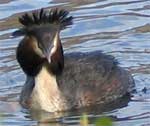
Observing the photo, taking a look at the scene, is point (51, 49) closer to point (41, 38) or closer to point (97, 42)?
point (41, 38)

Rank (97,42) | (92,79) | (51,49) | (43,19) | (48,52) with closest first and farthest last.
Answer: (48,52) < (51,49) < (43,19) < (92,79) < (97,42)

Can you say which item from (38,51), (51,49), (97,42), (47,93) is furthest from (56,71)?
(97,42)

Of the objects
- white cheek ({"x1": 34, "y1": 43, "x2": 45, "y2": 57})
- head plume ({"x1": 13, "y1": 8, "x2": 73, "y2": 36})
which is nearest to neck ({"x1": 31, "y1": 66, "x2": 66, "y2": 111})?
white cheek ({"x1": 34, "y1": 43, "x2": 45, "y2": 57})

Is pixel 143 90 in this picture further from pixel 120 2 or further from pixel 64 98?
pixel 120 2

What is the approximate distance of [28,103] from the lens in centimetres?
988

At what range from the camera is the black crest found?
Answer: 9523 mm

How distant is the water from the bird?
215 mm

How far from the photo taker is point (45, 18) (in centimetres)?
962

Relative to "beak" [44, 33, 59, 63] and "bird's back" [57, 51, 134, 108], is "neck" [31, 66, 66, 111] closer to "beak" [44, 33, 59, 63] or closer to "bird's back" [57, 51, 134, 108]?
"bird's back" [57, 51, 134, 108]

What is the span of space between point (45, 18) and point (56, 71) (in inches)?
25.4

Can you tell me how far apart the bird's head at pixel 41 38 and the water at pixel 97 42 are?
25.0 inches

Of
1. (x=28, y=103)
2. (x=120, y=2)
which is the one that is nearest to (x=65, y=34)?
(x=120, y=2)

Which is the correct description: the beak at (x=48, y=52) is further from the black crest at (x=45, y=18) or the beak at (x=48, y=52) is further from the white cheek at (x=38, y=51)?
the black crest at (x=45, y=18)

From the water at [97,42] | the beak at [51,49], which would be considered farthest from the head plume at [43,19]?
the water at [97,42]
